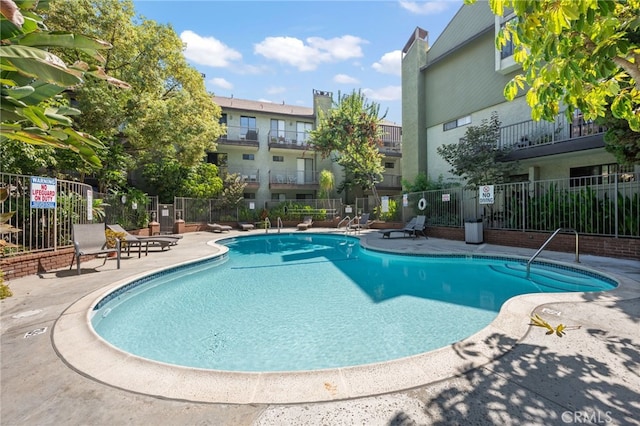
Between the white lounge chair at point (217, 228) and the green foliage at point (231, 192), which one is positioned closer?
the white lounge chair at point (217, 228)

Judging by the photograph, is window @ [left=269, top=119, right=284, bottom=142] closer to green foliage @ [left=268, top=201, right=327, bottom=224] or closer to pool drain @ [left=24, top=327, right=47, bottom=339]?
green foliage @ [left=268, top=201, right=327, bottom=224]

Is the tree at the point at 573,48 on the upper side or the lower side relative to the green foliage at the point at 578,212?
upper

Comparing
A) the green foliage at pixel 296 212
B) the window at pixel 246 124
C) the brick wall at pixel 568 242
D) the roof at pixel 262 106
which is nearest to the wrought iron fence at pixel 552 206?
the brick wall at pixel 568 242

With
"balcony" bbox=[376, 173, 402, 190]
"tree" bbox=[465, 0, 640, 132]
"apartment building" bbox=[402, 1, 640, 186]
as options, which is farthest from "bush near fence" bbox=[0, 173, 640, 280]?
"balcony" bbox=[376, 173, 402, 190]

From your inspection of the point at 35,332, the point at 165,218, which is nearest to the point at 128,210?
the point at 165,218

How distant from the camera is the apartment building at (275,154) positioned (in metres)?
23.6

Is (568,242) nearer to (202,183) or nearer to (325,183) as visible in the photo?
(325,183)

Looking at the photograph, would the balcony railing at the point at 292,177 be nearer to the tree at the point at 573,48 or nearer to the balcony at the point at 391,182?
the balcony at the point at 391,182

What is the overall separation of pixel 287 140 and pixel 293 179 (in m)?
3.53

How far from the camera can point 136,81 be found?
12344mm

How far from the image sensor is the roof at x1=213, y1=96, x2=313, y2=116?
2541 centimetres

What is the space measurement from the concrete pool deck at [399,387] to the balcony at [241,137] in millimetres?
20871

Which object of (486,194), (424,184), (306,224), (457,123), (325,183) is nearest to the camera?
(486,194)

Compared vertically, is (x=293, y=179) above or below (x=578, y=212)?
above
